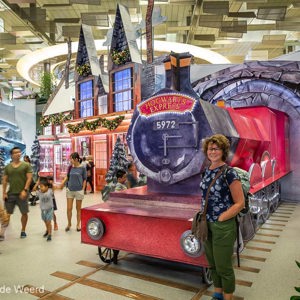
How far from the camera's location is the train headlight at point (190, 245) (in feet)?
9.73

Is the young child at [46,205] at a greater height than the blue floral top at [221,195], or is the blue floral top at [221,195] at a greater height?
the blue floral top at [221,195]

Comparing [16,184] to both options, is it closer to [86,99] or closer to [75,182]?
[75,182]

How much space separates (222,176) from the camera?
8.67 ft

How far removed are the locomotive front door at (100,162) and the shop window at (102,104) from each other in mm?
1215

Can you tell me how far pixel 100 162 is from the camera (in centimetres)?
1232

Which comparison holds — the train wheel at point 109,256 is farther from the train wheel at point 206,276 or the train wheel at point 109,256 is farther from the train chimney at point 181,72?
the train chimney at point 181,72

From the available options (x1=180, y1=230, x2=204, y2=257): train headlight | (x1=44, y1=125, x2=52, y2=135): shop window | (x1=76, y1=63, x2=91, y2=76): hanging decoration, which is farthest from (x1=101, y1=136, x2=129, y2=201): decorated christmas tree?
(x1=44, y1=125, x2=52, y2=135): shop window

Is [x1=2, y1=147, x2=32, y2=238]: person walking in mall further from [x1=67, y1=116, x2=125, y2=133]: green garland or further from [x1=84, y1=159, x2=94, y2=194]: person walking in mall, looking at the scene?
[x1=84, y1=159, x2=94, y2=194]: person walking in mall

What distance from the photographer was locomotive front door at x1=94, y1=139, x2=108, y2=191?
39.7ft

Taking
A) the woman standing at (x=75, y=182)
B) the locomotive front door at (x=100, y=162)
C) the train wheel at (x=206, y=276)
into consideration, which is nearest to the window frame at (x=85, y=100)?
the locomotive front door at (x=100, y=162)

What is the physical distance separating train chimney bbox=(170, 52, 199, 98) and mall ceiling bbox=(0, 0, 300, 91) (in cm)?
794

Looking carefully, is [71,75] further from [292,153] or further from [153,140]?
[153,140]

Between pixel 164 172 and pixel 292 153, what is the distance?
236 inches

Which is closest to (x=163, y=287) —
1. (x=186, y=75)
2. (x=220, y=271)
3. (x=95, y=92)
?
(x=220, y=271)
